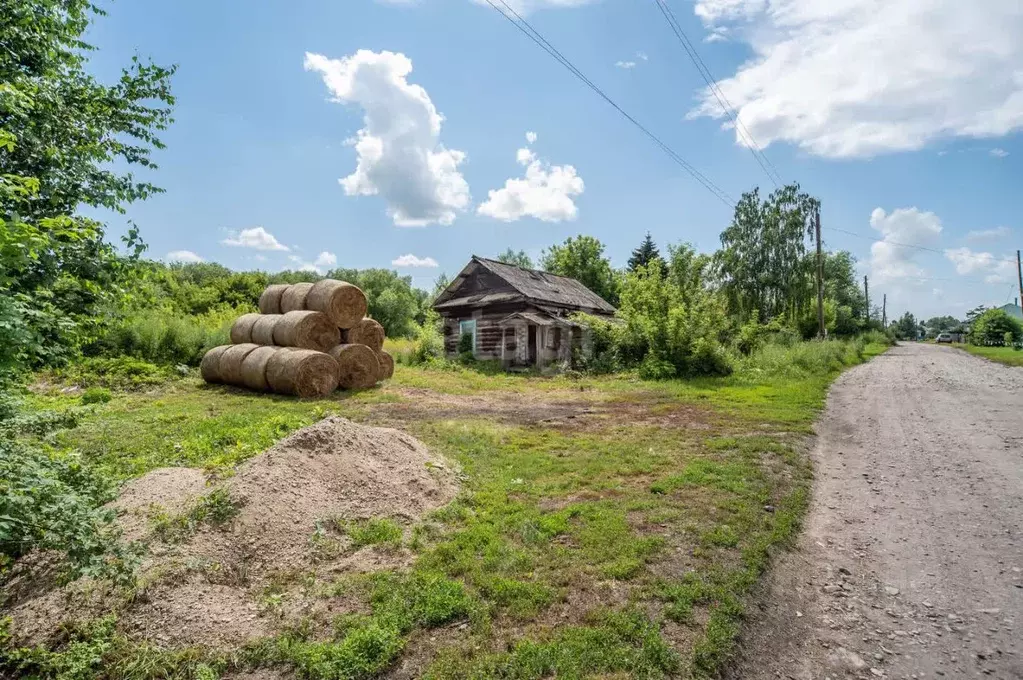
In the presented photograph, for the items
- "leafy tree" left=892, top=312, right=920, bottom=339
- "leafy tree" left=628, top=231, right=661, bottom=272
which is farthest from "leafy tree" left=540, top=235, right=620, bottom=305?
"leafy tree" left=892, top=312, right=920, bottom=339

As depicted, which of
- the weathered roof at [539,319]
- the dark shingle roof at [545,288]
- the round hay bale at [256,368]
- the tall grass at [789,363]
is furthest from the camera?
the dark shingle roof at [545,288]

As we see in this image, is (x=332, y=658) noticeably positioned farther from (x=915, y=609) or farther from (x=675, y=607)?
(x=915, y=609)

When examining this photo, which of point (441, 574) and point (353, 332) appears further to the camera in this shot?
point (353, 332)

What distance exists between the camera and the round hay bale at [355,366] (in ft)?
44.9

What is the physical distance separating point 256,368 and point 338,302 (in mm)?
2863

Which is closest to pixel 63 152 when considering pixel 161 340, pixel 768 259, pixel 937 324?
pixel 161 340

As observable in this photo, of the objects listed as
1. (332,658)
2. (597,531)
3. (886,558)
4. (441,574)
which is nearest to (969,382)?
(886,558)

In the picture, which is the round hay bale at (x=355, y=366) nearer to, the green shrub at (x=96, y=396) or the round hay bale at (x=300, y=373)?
the round hay bale at (x=300, y=373)

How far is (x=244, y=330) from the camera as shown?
14750 millimetres

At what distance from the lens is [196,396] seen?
12.4 metres

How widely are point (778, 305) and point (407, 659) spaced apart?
113 ft

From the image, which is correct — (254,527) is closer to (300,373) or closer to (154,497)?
(154,497)

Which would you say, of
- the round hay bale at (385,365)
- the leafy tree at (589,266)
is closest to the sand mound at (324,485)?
the round hay bale at (385,365)

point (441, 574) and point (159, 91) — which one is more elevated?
point (159, 91)
